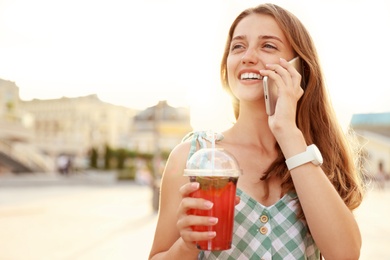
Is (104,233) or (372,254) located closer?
(372,254)

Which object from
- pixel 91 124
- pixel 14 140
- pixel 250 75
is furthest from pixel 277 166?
pixel 91 124

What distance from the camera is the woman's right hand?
4.67 feet

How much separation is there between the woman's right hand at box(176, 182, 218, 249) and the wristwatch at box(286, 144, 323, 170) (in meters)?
0.40

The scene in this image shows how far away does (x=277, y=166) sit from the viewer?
196cm

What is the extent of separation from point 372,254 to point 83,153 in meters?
56.4

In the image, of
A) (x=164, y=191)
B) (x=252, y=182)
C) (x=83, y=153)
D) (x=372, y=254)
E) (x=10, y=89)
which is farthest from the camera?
(x=83, y=153)

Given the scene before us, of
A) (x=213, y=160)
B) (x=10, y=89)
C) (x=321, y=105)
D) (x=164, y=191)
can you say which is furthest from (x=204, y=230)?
(x=10, y=89)

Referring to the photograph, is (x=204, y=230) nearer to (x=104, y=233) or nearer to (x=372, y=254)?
(x=372, y=254)

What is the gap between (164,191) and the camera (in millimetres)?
1769

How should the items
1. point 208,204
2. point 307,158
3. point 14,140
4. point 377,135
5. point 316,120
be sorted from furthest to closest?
point 377,135, point 14,140, point 316,120, point 307,158, point 208,204

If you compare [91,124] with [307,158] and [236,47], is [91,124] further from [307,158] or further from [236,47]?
[307,158]

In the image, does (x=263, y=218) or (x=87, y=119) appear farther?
(x=87, y=119)

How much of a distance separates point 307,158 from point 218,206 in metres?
0.40

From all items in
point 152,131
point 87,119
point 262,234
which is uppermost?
point 262,234
